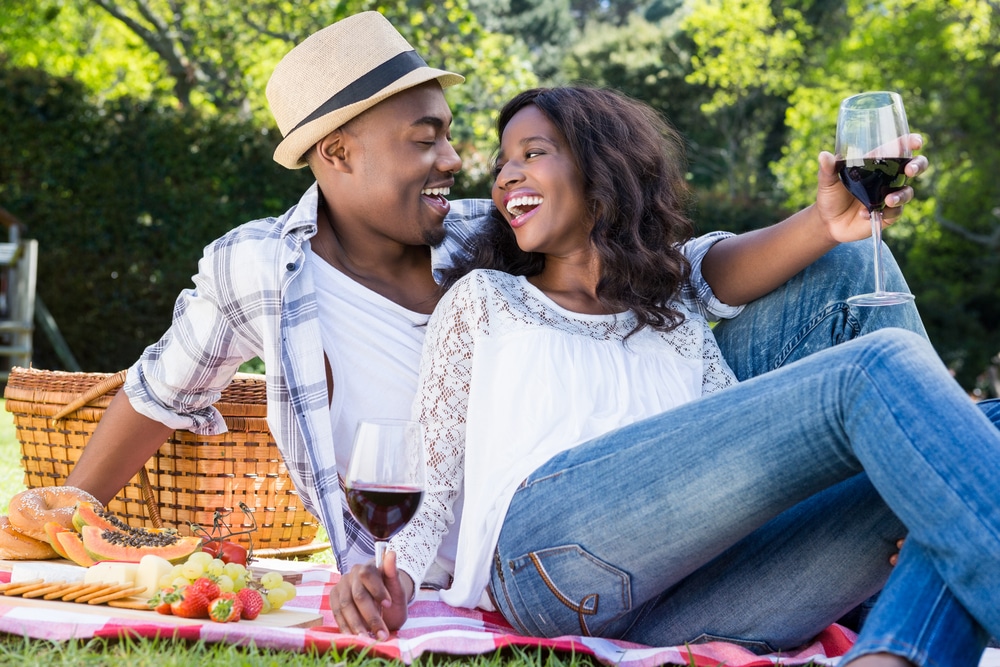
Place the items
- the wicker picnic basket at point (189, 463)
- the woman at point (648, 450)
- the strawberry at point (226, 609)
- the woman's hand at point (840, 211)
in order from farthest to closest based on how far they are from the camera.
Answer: the wicker picnic basket at point (189, 463) < the woman's hand at point (840, 211) < the strawberry at point (226, 609) < the woman at point (648, 450)

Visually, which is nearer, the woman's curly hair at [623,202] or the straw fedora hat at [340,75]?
the woman's curly hair at [623,202]

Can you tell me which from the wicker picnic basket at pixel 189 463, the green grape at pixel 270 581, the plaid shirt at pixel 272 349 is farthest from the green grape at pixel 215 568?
the wicker picnic basket at pixel 189 463

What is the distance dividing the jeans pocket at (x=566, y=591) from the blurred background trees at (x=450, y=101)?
5716 millimetres

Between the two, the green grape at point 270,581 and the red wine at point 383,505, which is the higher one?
the red wine at point 383,505

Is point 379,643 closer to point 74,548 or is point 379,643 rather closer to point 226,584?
point 226,584

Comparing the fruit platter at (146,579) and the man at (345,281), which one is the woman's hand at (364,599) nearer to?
the fruit platter at (146,579)

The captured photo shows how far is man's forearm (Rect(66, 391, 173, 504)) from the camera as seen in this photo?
11.0 feet

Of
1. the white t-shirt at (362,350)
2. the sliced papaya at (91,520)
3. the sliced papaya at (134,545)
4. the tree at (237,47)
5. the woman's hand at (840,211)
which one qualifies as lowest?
the sliced papaya at (134,545)

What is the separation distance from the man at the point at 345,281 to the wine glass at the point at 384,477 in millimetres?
966

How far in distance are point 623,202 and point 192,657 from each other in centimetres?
175

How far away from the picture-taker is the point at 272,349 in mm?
3078

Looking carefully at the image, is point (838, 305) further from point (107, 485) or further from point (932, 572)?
point (107, 485)

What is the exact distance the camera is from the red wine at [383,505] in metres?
2.09

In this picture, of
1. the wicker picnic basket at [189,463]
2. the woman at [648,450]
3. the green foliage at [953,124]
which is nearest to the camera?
the woman at [648,450]
